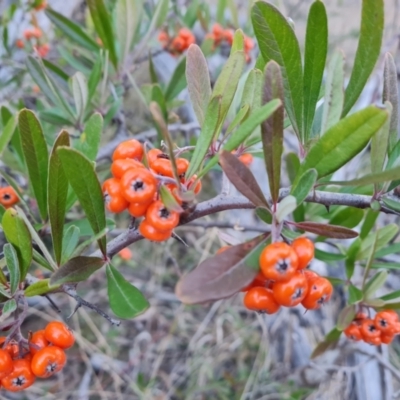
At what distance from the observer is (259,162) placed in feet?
8.36

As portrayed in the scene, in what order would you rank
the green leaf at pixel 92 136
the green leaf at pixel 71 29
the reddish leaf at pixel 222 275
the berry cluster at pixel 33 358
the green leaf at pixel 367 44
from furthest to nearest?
1. the green leaf at pixel 71 29
2. the green leaf at pixel 92 136
3. the berry cluster at pixel 33 358
4. the green leaf at pixel 367 44
5. the reddish leaf at pixel 222 275

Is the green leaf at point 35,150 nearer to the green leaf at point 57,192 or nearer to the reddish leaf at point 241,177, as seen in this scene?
the green leaf at point 57,192

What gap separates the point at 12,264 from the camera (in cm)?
75

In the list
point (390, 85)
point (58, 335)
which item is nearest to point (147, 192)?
point (58, 335)

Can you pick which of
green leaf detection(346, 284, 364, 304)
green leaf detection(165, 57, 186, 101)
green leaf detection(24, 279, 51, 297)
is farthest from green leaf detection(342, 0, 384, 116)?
green leaf detection(165, 57, 186, 101)

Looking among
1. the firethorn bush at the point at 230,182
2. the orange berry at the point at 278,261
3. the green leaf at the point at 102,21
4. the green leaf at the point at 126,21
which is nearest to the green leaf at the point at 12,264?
the firethorn bush at the point at 230,182

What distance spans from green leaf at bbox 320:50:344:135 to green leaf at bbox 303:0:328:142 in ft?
0.07

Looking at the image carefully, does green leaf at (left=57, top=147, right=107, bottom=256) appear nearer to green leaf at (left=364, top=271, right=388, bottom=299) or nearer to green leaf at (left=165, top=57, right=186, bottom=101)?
green leaf at (left=364, top=271, right=388, bottom=299)

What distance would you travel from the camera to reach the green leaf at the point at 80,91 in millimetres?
1237

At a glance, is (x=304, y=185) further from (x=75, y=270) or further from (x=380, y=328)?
(x=380, y=328)

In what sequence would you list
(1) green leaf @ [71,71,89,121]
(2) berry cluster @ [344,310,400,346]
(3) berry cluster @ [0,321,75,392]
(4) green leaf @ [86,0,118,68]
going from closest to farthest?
(3) berry cluster @ [0,321,75,392] < (2) berry cluster @ [344,310,400,346] < (1) green leaf @ [71,71,89,121] < (4) green leaf @ [86,0,118,68]

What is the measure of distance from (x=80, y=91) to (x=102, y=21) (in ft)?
1.02

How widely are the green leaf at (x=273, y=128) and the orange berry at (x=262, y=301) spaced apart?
174 mm

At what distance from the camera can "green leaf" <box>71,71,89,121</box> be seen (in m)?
1.24
